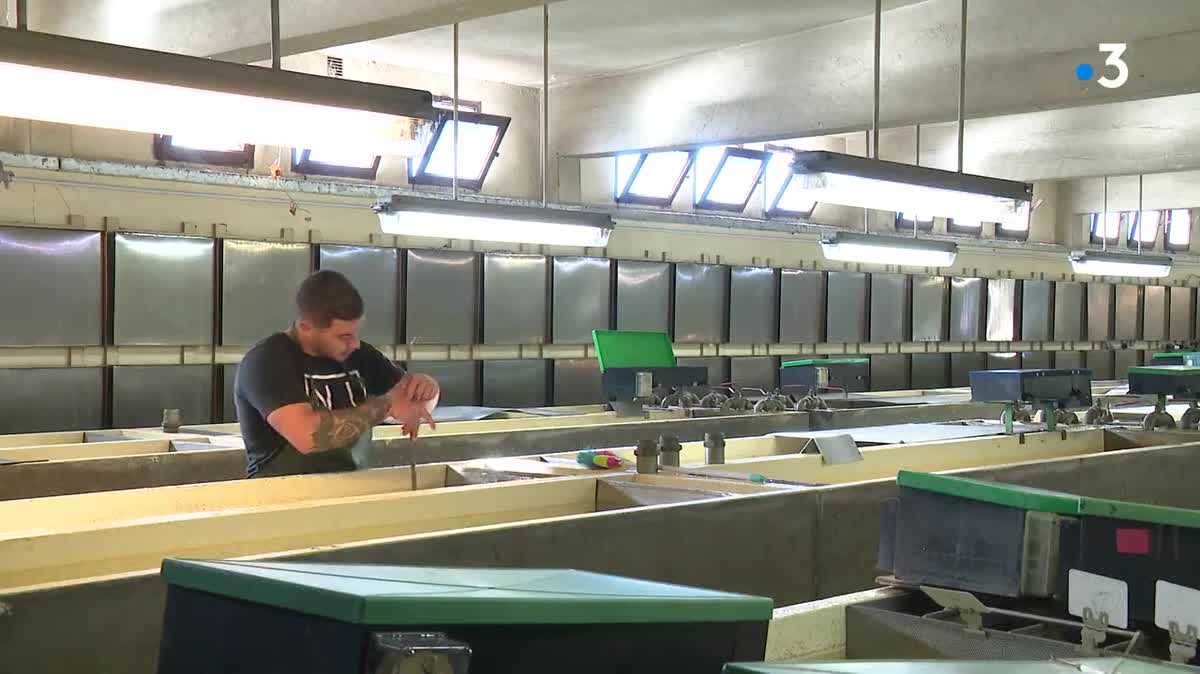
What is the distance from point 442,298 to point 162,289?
198cm

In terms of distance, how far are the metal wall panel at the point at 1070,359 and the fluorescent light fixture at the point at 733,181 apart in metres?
4.96

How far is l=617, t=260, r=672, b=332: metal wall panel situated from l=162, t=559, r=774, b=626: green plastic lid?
316 inches

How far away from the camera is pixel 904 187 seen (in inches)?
192

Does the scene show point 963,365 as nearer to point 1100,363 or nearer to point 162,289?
point 1100,363

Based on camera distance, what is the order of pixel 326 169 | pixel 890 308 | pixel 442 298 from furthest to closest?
pixel 890 308
pixel 442 298
pixel 326 169

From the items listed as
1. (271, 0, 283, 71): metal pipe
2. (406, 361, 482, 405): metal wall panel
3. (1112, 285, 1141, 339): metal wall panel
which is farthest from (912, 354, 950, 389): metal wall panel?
(271, 0, 283, 71): metal pipe

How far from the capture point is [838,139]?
424 inches

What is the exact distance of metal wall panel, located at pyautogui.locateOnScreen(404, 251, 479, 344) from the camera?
809cm

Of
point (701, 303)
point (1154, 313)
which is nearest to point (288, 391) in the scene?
point (701, 303)

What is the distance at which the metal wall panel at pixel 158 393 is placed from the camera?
682cm

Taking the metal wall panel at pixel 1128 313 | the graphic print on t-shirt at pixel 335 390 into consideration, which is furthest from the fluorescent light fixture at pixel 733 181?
the graphic print on t-shirt at pixel 335 390

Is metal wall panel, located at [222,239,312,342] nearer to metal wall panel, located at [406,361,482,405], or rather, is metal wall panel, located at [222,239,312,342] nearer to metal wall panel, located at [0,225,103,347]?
metal wall panel, located at [0,225,103,347]

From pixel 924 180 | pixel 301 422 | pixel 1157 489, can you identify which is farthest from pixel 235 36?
Result: pixel 1157 489

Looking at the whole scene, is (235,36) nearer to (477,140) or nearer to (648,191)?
(477,140)
